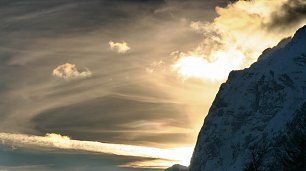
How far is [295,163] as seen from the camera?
19900cm

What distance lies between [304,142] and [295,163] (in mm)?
7948

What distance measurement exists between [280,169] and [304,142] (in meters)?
12.6

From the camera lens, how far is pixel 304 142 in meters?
200

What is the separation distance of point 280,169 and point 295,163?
554cm

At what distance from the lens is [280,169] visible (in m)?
199
